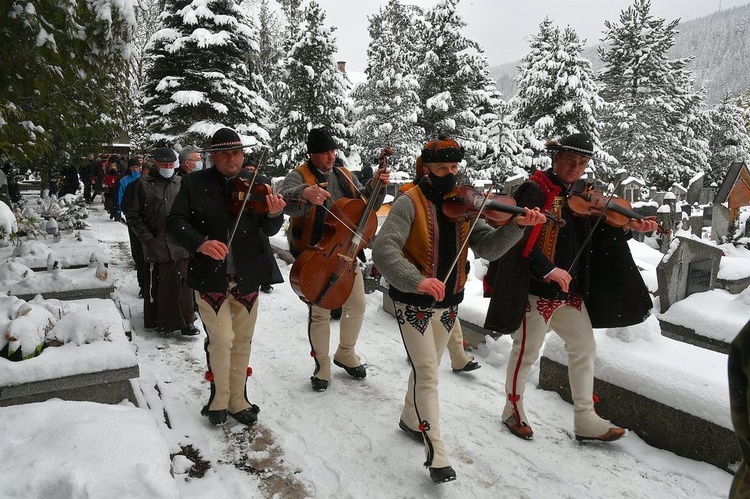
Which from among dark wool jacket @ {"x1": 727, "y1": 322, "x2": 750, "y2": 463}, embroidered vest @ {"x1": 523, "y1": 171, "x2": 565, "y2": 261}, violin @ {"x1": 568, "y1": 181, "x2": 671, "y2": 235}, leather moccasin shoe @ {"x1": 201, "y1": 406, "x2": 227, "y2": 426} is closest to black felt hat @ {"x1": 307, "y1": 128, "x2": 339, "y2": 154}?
embroidered vest @ {"x1": 523, "y1": 171, "x2": 565, "y2": 261}

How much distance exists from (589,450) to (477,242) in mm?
1742

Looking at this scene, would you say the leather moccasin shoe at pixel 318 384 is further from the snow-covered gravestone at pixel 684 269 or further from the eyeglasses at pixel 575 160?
the snow-covered gravestone at pixel 684 269

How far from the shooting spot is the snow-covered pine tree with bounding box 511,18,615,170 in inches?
923

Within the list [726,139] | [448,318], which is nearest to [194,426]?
[448,318]

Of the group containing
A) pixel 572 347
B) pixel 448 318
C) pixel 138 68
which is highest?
pixel 138 68

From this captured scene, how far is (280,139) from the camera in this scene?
2456 cm

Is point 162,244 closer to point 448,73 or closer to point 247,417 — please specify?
point 247,417

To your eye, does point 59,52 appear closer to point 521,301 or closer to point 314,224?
point 314,224

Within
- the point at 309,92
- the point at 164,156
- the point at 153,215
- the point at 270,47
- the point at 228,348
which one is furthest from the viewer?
the point at 270,47

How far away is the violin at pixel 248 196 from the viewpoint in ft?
11.8

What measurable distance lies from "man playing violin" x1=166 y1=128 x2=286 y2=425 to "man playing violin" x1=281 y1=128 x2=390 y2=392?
1.49 feet

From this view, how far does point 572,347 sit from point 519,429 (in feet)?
2.43

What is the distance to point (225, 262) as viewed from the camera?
3.62 meters

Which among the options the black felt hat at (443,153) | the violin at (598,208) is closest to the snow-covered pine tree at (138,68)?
the black felt hat at (443,153)
